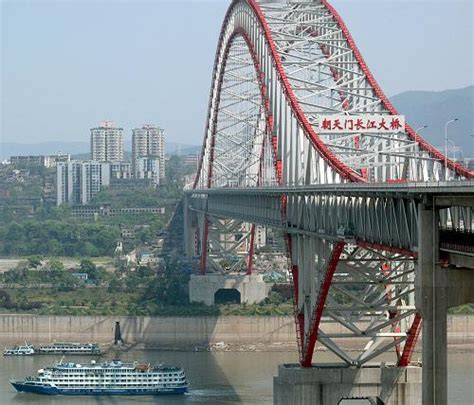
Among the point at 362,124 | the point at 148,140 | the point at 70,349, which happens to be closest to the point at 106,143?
the point at 148,140

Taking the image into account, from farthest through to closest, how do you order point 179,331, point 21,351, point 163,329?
1. point 163,329
2. point 179,331
3. point 21,351

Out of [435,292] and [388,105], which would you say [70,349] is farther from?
[435,292]

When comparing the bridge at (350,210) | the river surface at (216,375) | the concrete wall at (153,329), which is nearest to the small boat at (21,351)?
the river surface at (216,375)

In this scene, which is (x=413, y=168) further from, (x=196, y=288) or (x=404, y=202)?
(x=196, y=288)

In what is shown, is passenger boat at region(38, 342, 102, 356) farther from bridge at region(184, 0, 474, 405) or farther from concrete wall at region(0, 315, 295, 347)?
bridge at region(184, 0, 474, 405)

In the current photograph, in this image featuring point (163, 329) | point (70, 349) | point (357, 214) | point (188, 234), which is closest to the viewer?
point (357, 214)
